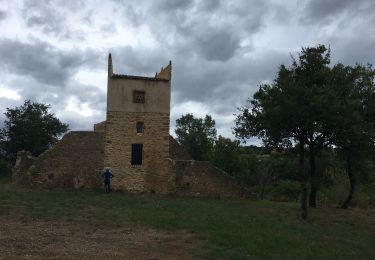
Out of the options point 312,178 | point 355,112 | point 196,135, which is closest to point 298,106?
point 355,112

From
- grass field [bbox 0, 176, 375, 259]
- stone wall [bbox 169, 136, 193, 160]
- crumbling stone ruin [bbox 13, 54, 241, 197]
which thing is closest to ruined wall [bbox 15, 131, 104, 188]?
crumbling stone ruin [bbox 13, 54, 241, 197]

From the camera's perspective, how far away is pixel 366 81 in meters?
19.8

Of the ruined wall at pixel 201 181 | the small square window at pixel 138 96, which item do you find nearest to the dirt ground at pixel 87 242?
the ruined wall at pixel 201 181

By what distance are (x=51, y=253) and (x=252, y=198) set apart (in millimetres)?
16344

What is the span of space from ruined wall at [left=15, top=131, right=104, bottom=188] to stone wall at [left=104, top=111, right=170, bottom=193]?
2.00 m

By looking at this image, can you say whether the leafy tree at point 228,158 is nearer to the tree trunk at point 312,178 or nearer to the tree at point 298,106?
the tree trunk at point 312,178

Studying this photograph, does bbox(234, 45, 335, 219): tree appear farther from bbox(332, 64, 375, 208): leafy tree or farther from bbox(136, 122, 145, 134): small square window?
bbox(136, 122, 145, 134): small square window

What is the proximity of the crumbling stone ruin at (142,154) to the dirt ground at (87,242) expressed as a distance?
10.8m

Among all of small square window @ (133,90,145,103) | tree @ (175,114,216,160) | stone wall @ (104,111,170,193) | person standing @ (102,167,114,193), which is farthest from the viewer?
tree @ (175,114,216,160)

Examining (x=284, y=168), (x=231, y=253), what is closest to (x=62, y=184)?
(x=284, y=168)

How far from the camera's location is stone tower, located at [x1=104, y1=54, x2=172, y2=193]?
24.3 meters

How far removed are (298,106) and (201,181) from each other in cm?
914

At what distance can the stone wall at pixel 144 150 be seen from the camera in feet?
79.5

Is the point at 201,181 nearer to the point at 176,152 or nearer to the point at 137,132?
the point at 137,132
